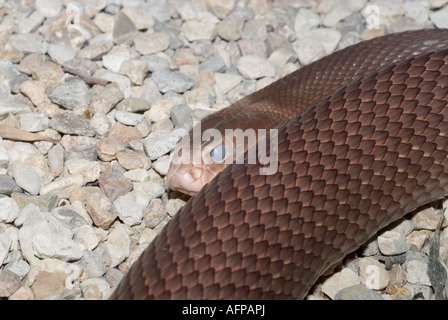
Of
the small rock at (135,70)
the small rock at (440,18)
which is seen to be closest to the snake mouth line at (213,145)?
the small rock at (135,70)

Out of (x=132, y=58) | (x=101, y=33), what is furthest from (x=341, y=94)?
(x=101, y=33)

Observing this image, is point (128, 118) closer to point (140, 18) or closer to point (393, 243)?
point (140, 18)

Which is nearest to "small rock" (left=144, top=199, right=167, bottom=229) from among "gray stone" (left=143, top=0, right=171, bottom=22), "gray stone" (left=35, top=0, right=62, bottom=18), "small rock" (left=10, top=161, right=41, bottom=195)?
"small rock" (left=10, top=161, right=41, bottom=195)

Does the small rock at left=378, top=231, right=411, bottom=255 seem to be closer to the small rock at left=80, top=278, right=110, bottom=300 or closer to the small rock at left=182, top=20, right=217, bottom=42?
the small rock at left=80, top=278, right=110, bottom=300

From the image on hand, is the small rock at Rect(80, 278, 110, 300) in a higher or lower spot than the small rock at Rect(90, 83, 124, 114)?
lower

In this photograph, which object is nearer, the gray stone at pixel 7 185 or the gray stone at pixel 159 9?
the gray stone at pixel 7 185

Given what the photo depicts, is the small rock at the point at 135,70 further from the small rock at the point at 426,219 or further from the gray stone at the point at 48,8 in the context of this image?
the small rock at the point at 426,219

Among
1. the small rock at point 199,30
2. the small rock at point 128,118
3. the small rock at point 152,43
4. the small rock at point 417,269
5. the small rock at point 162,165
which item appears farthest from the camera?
the small rock at point 199,30
